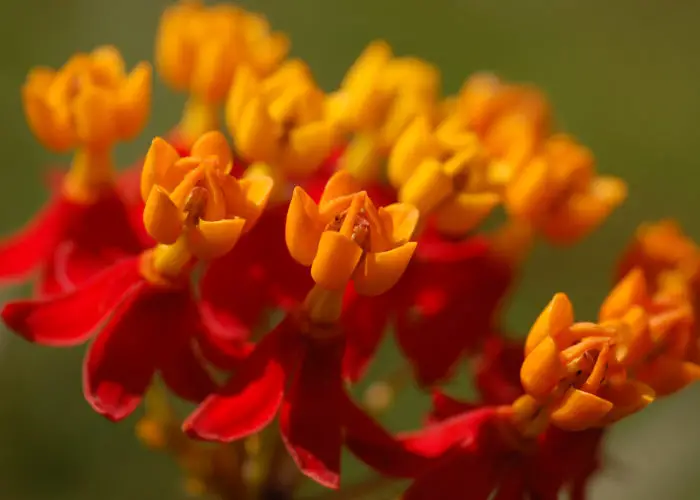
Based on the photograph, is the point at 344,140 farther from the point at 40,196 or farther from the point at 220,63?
the point at 40,196

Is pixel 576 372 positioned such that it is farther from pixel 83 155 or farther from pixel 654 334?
pixel 83 155

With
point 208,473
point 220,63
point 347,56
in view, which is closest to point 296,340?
point 208,473

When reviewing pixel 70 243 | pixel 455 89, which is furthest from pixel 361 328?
pixel 455 89

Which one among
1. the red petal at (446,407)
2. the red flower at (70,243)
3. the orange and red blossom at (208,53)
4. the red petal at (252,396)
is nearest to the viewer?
the red petal at (252,396)

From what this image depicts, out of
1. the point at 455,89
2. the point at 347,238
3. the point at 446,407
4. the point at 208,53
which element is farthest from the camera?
the point at 455,89

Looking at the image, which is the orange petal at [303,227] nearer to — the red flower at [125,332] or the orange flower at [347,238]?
the orange flower at [347,238]

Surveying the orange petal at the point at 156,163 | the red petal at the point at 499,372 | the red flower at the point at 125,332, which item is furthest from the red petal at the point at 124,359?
the red petal at the point at 499,372
